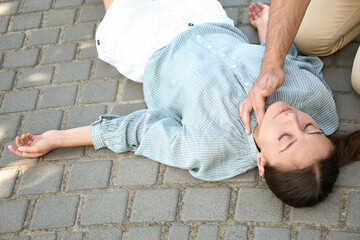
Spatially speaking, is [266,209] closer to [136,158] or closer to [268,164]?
[268,164]

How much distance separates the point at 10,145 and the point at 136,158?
0.93 m

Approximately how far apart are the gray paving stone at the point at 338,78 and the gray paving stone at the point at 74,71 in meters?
1.90

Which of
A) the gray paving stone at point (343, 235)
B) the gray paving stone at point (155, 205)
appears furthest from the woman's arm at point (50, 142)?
the gray paving stone at point (343, 235)

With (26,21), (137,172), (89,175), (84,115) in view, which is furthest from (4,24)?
(137,172)

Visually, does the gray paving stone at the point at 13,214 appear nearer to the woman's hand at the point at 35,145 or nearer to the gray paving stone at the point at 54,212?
the gray paving stone at the point at 54,212

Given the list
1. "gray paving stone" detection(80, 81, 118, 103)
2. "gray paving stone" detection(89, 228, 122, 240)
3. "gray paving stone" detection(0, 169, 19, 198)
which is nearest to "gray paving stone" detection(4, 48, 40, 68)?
"gray paving stone" detection(80, 81, 118, 103)

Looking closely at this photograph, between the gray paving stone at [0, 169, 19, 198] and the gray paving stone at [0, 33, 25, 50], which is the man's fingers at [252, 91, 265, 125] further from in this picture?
the gray paving stone at [0, 33, 25, 50]

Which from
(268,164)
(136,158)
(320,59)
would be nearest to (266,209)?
(268,164)

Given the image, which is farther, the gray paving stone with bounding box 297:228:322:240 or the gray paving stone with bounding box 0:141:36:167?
the gray paving stone with bounding box 0:141:36:167

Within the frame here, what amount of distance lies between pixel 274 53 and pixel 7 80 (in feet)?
7.61

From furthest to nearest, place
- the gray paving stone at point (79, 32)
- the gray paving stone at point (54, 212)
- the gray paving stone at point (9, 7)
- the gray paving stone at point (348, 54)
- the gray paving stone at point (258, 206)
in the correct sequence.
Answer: the gray paving stone at point (9, 7), the gray paving stone at point (79, 32), the gray paving stone at point (348, 54), the gray paving stone at point (54, 212), the gray paving stone at point (258, 206)

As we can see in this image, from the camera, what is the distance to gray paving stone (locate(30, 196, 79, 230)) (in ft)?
10.9

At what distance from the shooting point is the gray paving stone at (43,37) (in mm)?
4469

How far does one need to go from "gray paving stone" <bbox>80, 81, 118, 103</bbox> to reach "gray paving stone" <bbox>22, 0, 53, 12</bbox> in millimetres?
1178
